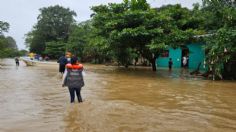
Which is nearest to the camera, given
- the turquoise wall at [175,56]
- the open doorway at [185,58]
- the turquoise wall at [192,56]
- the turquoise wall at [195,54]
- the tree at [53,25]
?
the turquoise wall at [192,56]

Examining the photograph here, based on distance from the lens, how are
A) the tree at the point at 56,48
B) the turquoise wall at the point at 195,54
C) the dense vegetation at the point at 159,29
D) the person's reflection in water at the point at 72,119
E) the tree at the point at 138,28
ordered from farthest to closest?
the tree at the point at 56,48
the turquoise wall at the point at 195,54
the tree at the point at 138,28
the dense vegetation at the point at 159,29
the person's reflection in water at the point at 72,119

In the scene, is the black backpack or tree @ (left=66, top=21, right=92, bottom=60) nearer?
the black backpack

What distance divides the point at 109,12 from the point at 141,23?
279 centimetres

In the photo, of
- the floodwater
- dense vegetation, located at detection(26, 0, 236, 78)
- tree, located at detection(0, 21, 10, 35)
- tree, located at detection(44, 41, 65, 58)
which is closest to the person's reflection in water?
the floodwater

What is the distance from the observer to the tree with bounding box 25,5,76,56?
68.4 m

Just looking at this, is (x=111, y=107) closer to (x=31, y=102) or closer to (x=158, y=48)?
(x=31, y=102)

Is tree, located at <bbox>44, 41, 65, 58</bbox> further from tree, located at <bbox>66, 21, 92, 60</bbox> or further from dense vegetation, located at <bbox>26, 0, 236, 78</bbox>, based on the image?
dense vegetation, located at <bbox>26, 0, 236, 78</bbox>

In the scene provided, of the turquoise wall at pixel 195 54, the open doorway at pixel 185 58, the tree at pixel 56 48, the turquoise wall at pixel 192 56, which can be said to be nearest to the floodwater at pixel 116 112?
the turquoise wall at pixel 192 56

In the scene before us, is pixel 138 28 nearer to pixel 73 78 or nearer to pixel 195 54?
pixel 195 54

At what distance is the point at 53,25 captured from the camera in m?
68.8

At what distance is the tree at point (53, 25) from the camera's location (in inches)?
2694

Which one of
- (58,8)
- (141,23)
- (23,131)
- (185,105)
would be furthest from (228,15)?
(58,8)

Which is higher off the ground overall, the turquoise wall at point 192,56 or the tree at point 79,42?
the tree at point 79,42

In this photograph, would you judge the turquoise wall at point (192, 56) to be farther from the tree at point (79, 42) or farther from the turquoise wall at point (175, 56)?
the tree at point (79, 42)
